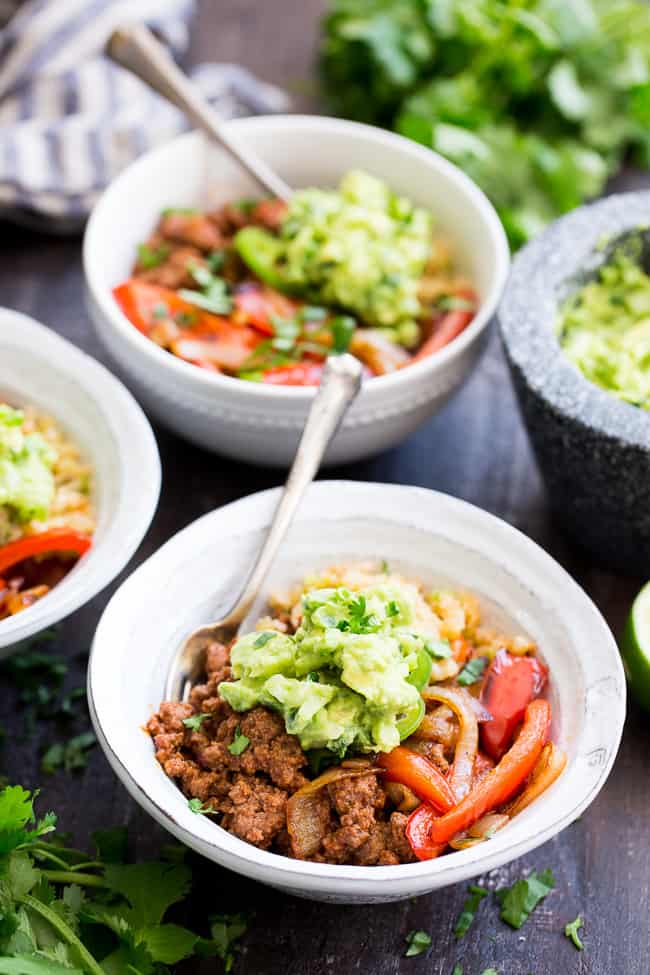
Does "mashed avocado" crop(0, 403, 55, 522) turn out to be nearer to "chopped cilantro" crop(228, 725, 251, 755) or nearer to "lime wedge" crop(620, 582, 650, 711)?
"chopped cilantro" crop(228, 725, 251, 755)

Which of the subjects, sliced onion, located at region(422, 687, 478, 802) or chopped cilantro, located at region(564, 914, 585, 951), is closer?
sliced onion, located at region(422, 687, 478, 802)

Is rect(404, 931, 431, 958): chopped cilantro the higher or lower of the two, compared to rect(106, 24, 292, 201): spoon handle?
lower

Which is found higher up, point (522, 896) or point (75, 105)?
point (75, 105)

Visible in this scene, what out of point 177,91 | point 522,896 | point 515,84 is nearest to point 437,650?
point 522,896

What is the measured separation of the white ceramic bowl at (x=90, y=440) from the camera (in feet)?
7.22

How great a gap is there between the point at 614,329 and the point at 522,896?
1.31 meters

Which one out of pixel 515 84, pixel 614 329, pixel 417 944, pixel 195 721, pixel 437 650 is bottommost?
pixel 417 944

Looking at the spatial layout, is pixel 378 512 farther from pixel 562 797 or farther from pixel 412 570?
pixel 562 797

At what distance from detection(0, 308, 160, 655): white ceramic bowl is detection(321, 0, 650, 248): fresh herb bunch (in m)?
1.36

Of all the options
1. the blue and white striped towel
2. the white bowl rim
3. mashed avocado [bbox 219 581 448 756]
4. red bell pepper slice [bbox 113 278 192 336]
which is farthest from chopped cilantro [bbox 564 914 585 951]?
the blue and white striped towel

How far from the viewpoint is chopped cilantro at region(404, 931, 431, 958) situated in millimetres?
2139

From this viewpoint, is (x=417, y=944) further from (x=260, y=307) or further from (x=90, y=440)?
(x=260, y=307)

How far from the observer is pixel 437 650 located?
218 cm

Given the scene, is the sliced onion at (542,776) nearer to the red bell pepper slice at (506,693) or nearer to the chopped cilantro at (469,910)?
the red bell pepper slice at (506,693)
